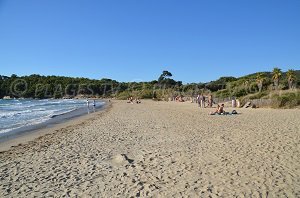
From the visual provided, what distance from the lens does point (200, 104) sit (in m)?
35.1

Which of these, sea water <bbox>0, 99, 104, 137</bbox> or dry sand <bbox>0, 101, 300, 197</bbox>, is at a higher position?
dry sand <bbox>0, 101, 300, 197</bbox>

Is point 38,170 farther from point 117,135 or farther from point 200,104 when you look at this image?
point 200,104

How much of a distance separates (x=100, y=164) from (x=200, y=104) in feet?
91.9

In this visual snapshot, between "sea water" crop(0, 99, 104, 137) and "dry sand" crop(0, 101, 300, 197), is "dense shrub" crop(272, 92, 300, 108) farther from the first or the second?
"sea water" crop(0, 99, 104, 137)

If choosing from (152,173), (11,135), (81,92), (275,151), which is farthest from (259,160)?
(81,92)

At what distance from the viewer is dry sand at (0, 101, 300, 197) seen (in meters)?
5.85

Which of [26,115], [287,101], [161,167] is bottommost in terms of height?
[26,115]

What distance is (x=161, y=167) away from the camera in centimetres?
741

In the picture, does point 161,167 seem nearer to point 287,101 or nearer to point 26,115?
point 287,101

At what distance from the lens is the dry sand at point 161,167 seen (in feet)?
19.2

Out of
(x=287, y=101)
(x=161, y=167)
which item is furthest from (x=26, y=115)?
(x=161, y=167)

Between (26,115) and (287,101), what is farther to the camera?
(26,115)

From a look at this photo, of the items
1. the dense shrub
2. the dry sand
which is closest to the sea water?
the dry sand

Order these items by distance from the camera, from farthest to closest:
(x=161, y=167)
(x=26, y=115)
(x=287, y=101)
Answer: (x=26, y=115) < (x=287, y=101) < (x=161, y=167)
